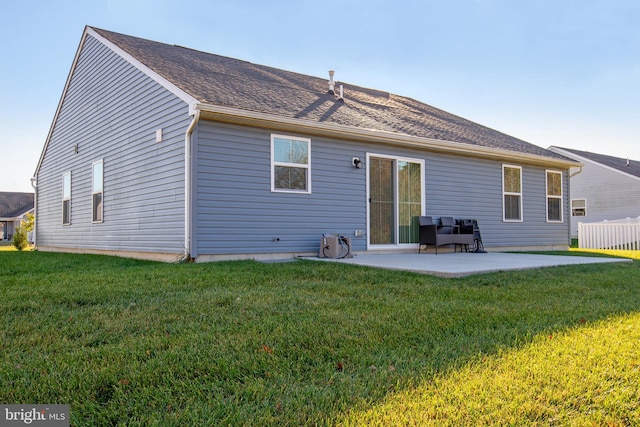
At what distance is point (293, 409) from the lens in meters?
1.85

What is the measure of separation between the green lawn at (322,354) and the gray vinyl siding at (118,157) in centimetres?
304

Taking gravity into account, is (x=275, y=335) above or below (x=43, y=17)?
below

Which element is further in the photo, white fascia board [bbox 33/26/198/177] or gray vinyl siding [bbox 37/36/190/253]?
gray vinyl siding [bbox 37/36/190/253]

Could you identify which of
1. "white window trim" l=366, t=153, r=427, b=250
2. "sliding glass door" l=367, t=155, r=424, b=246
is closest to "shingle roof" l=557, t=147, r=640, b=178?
"white window trim" l=366, t=153, r=427, b=250

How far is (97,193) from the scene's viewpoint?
9.98 m

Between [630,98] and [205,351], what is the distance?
60.0 ft

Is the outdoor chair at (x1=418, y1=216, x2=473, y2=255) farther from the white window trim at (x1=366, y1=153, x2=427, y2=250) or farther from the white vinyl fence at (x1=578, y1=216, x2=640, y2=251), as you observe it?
the white vinyl fence at (x1=578, y1=216, x2=640, y2=251)

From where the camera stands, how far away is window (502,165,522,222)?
425 inches

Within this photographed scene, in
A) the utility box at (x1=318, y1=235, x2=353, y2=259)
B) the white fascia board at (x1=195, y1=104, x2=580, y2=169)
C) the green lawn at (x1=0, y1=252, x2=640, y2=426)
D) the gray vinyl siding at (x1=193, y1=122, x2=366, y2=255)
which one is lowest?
the green lawn at (x1=0, y1=252, x2=640, y2=426)

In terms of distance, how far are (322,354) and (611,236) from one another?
14.3 metres

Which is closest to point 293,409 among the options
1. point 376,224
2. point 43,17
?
point 376,224

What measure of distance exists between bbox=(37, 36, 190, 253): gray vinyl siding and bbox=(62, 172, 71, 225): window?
0.80 ft

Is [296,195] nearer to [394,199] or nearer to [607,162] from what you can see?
[394,199]

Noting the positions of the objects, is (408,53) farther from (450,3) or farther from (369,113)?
(369,113)
